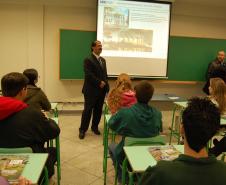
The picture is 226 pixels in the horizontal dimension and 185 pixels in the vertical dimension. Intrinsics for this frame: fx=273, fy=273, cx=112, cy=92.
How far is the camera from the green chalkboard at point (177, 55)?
5762mm

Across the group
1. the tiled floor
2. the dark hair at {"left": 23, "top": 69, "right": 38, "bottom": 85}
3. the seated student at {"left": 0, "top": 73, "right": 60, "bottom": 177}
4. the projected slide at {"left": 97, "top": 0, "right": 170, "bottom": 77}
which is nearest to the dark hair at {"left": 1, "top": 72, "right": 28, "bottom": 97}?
the seated student at {"left": 0, "top": 73, "right": 60, "bottom": 177}

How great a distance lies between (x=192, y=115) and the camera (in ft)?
3.77

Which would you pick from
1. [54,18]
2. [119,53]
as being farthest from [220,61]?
[54,18]

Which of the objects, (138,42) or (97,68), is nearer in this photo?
(97,68)

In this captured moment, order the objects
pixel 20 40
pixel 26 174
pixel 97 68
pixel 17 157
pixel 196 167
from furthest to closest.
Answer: pixel 20 40
pixel 97 68
pixel 17 157
pixel 26 174
pixel 196 167

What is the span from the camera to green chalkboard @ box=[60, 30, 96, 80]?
5715mm

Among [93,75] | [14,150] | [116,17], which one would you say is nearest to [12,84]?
[14,150]

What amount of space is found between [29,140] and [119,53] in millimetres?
4133

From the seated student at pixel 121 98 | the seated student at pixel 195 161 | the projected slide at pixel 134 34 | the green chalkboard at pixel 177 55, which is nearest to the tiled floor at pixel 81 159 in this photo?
the seated student at pixel 121 98

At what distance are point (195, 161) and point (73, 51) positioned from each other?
4.95 meters

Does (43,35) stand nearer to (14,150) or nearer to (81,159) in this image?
(81,159)

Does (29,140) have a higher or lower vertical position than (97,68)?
lower

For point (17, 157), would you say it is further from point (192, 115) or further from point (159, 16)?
point (159, 16)

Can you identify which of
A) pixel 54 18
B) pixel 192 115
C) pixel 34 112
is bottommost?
pixel 34 112
